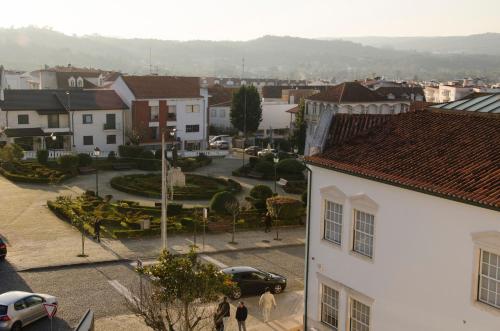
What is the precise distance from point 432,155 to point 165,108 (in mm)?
54007

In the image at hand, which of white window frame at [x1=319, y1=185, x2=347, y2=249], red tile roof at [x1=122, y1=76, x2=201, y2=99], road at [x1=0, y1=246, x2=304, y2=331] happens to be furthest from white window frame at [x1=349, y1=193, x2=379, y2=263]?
red tile roof at [x1=122, y1=76, x2=201, y2=99]

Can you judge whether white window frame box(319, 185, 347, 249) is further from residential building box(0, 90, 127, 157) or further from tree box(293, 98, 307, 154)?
tree box(293, 98, 307, 154)

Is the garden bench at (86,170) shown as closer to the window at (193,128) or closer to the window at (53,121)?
the window at (53,121)

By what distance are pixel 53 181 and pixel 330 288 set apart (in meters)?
32.1

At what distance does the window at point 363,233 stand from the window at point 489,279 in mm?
3912

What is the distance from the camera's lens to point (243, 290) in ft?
86.0

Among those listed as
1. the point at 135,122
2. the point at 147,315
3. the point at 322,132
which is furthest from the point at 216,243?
the point at 135,122

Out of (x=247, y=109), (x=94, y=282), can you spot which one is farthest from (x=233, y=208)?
(x=247, y=109)

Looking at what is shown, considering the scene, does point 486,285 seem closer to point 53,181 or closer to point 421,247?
point 421,247

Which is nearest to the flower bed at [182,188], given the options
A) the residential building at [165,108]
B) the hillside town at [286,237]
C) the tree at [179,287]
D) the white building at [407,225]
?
the hillside town at [286,237]

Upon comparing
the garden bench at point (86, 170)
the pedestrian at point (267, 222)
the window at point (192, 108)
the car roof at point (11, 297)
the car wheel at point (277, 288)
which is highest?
the window at point (192, 108)

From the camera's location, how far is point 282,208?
38.0 meters

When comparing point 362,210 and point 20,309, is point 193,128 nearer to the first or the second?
point 20,309

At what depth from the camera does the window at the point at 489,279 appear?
50.6 feet
